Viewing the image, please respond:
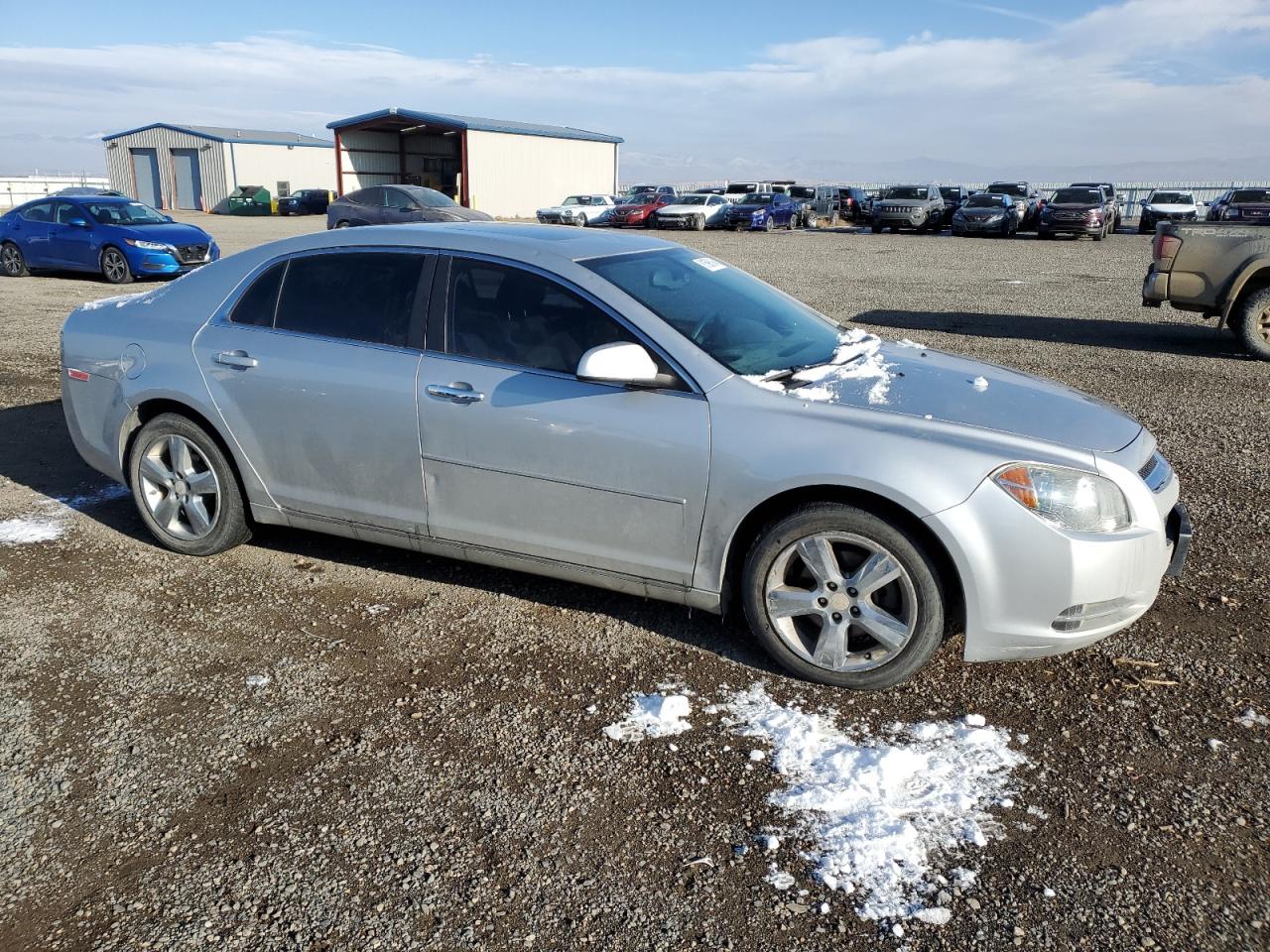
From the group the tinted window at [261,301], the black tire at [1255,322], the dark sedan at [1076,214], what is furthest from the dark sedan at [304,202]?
the tinted window at [261,301]

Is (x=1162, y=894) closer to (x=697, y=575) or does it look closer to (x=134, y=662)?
(x=697, y=575)

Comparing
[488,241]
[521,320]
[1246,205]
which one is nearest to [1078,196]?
[1246,205]

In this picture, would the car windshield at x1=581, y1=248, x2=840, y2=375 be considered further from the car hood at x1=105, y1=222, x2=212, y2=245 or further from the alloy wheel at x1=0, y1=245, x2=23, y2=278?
the alloy wheel at x1=0, y1=245, x2=23, y2=278

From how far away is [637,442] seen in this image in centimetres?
376

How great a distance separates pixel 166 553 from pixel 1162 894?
447 centimetres

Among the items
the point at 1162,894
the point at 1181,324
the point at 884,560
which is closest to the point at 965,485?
the point at 884,560

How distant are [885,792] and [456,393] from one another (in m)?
2.21

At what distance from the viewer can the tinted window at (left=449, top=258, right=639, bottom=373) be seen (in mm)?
3943

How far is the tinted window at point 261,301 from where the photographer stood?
4594mm

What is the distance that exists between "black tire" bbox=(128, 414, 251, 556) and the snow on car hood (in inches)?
101

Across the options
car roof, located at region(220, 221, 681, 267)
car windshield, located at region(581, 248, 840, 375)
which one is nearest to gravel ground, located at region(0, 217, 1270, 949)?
car windshield, located at region(581, 248, 840, 375)

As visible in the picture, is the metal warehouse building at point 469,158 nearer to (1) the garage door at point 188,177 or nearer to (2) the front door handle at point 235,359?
(1) the garage door at point 188,177

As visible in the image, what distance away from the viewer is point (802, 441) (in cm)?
356

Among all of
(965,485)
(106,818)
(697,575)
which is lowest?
(106,818)
